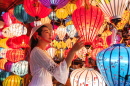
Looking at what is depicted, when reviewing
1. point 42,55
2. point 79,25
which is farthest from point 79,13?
point 42,55

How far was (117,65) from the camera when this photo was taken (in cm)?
100

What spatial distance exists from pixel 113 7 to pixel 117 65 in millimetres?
707

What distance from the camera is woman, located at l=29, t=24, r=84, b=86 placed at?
3.57 ft

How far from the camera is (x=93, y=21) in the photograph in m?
1.53

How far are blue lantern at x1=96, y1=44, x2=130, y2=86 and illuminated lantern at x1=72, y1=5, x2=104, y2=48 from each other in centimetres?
52

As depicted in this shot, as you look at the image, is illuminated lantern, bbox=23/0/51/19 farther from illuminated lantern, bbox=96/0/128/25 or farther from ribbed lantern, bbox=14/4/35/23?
illuminated lantern, bbox=96/0/128/25

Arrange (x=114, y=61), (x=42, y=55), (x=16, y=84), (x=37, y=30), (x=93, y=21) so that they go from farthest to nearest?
(x=16, y=84) → (x=93, y=21) → (x=37, y=30) → (x=42, y=55) → (x=114, y=61)

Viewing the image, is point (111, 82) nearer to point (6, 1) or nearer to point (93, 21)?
point (93, 21)

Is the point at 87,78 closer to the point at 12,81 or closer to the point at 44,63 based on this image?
the point at 44,63

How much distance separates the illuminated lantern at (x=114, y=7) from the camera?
4.49 ft

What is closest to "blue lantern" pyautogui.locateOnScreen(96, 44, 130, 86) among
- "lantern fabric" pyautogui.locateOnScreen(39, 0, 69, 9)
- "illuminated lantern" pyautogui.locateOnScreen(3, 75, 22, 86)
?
"lantern fabric" pyautogui.locateOnScreen(39, 0, 69, 9)

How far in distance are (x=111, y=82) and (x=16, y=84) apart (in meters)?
2.79

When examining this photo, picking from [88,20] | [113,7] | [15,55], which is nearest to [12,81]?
[15,55]

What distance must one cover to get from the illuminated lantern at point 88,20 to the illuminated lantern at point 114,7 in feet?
0.34
